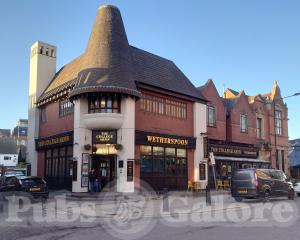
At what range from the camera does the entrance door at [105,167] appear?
976 inches

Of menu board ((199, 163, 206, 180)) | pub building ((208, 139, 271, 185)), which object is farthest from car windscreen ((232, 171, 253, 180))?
pub building ((208, 139, 271, 185))

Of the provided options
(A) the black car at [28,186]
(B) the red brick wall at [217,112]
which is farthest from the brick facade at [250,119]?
(A) the black car at [28,186]

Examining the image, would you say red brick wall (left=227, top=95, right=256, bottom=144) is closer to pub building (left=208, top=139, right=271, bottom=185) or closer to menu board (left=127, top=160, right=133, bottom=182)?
pub building (left=208, top=139, right=271, bottom=185)

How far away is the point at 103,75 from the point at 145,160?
6.29 m

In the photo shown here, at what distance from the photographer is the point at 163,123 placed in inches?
1073

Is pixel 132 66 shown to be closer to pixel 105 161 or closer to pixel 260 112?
pixel 105 161

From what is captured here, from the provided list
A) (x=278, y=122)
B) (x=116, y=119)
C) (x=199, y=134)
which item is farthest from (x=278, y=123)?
(x=116, y=119)

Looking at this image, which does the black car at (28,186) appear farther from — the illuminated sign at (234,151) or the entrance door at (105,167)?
the illuminated sign at (234,151)

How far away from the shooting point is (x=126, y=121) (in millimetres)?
24062

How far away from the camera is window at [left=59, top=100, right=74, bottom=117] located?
1046 inches

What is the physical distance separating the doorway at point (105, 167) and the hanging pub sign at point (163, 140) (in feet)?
7.03

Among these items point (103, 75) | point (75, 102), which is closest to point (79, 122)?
point (75, 102)

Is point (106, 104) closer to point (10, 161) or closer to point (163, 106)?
point (163, 106)

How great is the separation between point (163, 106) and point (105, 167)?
6.17 metres
